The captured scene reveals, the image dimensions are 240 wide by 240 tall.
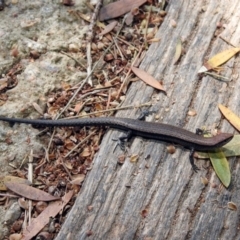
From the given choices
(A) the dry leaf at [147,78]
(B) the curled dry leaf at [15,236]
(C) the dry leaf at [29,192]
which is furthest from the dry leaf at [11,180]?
(A) the dry leaf at [147,78]

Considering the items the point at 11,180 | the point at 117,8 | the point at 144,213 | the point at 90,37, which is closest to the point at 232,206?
the point at 144,213

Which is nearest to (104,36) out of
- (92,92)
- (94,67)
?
(94,67)

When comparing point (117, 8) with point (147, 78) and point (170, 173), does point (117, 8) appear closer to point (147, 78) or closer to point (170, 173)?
point (147, 78)

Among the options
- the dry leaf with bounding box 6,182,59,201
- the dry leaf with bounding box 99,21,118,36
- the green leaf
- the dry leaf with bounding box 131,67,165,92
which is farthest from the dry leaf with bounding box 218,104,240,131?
the dry leaf with bounding box 6,182,59,201

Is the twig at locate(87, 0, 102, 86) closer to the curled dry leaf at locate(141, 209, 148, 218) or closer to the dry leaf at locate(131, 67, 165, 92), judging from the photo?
the dry leaf at locate(131, 67, 165, 92)

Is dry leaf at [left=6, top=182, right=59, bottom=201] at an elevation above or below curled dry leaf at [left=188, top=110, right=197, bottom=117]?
below

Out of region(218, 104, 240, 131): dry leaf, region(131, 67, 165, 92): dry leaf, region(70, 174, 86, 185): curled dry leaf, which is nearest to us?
region(70, 174, 86, 185): curled dry leaf

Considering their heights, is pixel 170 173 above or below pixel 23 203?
above

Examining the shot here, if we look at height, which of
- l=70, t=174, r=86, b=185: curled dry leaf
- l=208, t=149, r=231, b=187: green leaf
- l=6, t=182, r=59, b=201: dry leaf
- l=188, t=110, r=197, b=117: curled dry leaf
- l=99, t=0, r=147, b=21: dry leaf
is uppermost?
l=99, t=0, r=147, b=21: dry leaf
